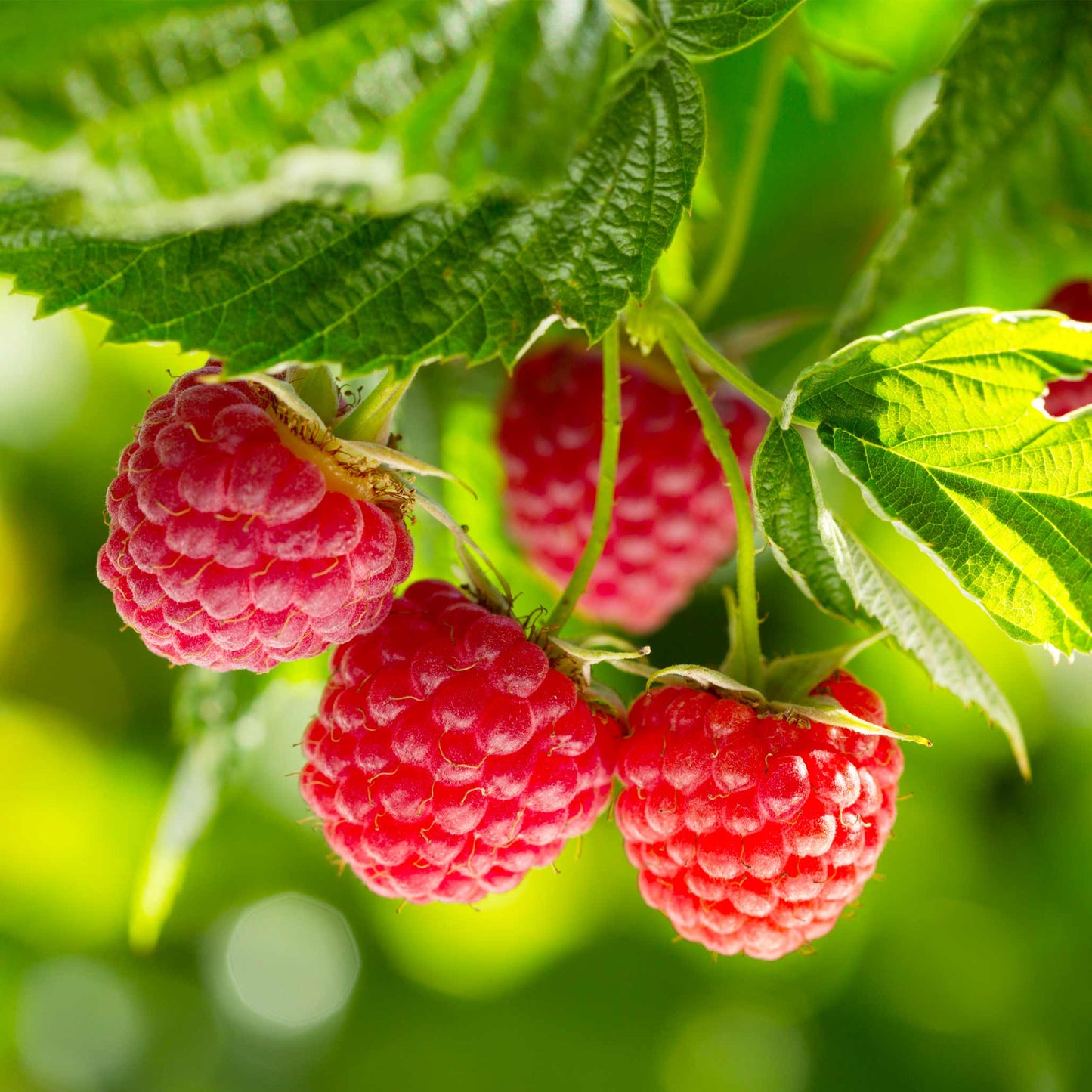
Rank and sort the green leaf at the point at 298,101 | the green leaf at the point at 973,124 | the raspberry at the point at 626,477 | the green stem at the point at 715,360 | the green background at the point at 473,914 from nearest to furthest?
1. the green leaf at the point at 298,101
2. the green stem at the point at 715,360
3. the green leaf at the point at 973,124
4. the raspberry at the point at 626,477
5. the green background at the point at 473,914

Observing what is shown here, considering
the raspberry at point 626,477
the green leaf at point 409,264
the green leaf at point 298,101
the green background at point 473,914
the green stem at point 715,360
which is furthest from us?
the green background at point 473,914

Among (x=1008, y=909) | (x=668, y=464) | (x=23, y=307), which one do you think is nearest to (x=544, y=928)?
(x=1008, y=909)

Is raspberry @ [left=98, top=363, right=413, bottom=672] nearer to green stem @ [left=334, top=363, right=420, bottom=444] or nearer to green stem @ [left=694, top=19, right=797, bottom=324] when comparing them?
green stem @ [left=334, top=363, right=420, bottom=444]

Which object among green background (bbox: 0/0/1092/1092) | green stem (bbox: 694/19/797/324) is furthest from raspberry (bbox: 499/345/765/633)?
green background (bbox: 0/0/1092/1092)

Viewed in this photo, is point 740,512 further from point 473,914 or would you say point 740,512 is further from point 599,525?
point 473,914

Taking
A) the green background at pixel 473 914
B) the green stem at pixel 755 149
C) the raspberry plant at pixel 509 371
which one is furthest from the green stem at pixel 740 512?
the green background at pixel 473 914

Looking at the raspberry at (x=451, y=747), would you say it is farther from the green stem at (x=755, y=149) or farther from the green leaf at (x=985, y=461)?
the green stem at (x=755, y=149)

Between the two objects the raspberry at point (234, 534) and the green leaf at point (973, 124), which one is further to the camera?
the green leaf at point (973, 124)

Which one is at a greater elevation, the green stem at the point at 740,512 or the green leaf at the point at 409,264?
the green leaf at the point at 409,264
